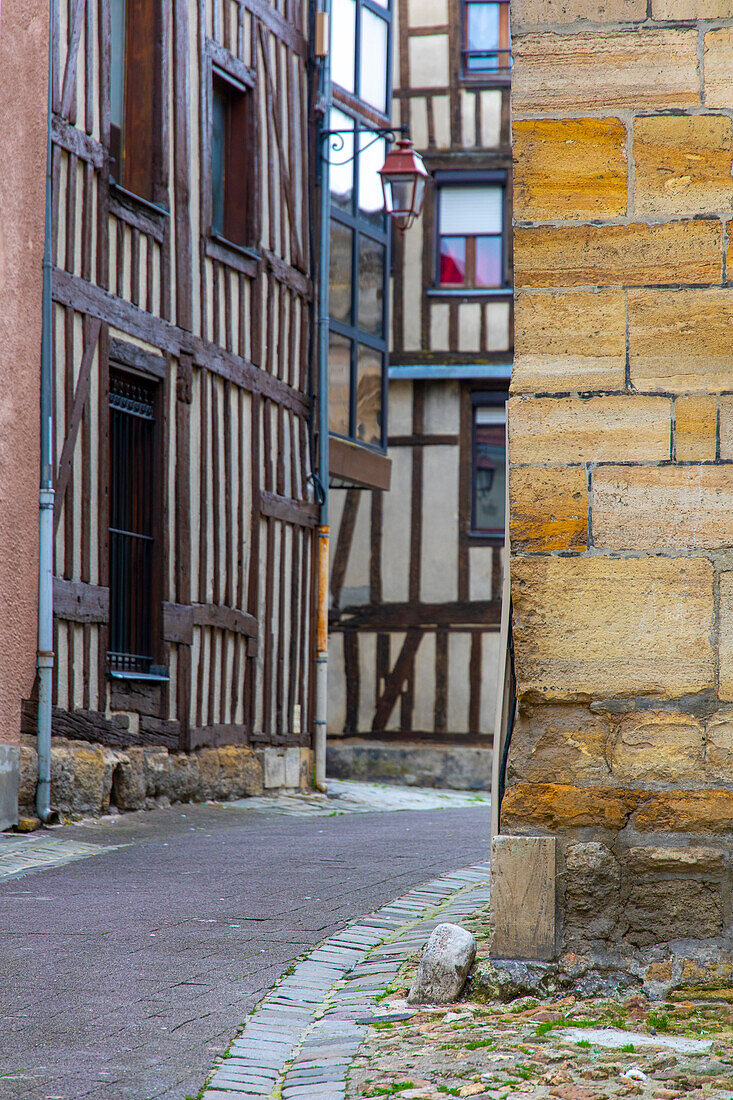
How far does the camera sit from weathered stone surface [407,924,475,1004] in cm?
423

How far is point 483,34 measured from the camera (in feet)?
56.0

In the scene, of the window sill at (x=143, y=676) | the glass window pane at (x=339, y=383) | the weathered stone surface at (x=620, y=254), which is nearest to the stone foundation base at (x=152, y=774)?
the window sill at (x=143, y=676)

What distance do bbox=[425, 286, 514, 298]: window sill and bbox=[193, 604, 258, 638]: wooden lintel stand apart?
6.14 meters

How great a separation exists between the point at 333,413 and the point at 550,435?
32.3 feet

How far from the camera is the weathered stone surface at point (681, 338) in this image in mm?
4441

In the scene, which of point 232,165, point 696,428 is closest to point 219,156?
point 232,165

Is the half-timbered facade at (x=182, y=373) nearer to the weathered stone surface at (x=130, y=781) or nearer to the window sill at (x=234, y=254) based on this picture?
the window sill at (x=234, y=254)

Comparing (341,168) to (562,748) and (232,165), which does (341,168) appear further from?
(562,748)

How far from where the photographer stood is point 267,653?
40.7 ft

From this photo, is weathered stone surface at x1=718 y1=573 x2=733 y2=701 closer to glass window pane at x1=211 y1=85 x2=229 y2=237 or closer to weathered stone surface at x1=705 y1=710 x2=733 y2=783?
weathered stone surface at x1=705 y1=710 x2=733 y2=783

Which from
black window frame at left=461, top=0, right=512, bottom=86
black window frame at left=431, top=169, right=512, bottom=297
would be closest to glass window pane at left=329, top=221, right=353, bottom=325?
black window frame at left=431, top=169, right=512, bottom=297

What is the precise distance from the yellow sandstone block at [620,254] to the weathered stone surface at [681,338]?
55 millimetres

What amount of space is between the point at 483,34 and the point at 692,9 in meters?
13.3

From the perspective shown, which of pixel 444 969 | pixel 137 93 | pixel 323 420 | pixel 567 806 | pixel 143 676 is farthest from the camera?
pixel 323 420
